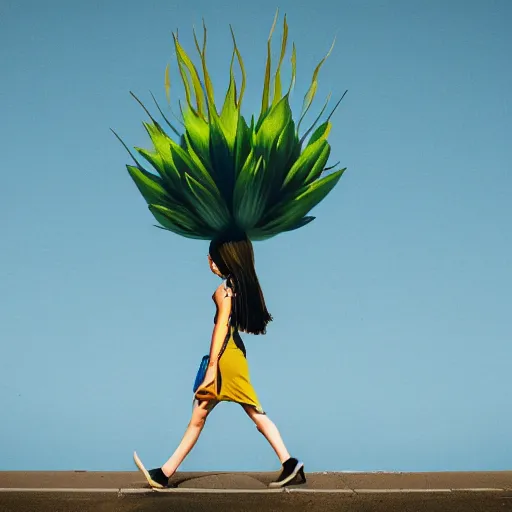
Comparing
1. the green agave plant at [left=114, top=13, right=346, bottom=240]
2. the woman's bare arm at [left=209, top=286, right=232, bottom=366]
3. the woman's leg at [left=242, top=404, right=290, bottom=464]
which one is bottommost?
the woman's leg at [left=242, top=404, right=290, bottom=464]

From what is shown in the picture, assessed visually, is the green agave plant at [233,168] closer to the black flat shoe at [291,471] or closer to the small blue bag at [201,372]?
the small blue bag at [201,372]

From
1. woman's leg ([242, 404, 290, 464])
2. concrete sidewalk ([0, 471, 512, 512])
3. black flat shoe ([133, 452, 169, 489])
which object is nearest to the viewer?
concrete sidewalk ([0, 471, 512, 512])

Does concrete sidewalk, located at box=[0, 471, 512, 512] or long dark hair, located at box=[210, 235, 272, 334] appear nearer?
concrete sidewalk, located at box=[0, 471, 512, 512]

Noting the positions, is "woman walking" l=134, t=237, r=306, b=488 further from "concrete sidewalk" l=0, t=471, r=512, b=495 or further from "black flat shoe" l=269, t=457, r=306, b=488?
"concrete sidewalk" l=0, t=471, r=512, b=495

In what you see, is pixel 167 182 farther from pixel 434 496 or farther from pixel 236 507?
pixel 434 496

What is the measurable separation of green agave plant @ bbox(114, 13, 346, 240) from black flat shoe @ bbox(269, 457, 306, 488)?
208cm

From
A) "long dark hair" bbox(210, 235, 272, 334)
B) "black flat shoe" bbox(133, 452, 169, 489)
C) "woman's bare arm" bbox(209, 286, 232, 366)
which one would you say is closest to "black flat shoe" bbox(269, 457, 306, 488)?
"black flat shoe" bbox(133, 452, 169, 489)

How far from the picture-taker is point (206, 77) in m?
7.78

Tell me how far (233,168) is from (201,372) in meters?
1.88

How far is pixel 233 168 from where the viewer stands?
758 cm

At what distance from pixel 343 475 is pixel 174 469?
1.63 meters

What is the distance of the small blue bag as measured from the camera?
724cm

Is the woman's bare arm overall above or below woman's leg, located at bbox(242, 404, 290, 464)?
above

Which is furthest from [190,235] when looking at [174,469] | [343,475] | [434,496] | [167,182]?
[434,496]
